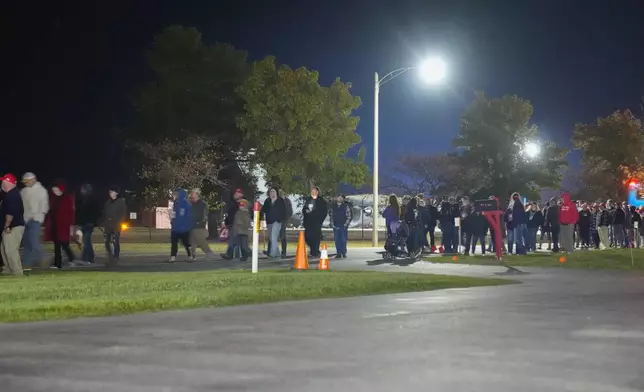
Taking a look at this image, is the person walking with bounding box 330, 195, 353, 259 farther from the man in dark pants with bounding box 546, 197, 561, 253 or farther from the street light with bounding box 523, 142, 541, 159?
the street light with bounding box 523, 142, 541, 159

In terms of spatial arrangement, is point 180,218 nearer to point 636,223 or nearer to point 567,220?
point 567,220

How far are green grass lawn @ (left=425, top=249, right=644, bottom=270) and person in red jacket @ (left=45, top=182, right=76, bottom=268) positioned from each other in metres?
9.40

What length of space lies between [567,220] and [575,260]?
2.27m

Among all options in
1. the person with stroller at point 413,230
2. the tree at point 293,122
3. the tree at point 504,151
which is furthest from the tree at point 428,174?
the person with stroller at point 413,230

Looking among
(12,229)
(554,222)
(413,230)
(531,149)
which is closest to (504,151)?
(531,149)

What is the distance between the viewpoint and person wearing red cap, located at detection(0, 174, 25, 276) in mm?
15703

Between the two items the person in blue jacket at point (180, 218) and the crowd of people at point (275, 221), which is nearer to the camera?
the person in blue jacket at point (180, 218)

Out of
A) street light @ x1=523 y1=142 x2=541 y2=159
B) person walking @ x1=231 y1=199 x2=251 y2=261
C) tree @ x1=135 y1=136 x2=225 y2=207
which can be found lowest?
person walking @ x1=231 y1=199 x2=251 y2=261

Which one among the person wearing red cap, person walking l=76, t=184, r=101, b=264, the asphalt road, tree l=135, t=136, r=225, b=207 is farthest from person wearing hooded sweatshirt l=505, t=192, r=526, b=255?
tree l=135, t=136, r=225, b=207

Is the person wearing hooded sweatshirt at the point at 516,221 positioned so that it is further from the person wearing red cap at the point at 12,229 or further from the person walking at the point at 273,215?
the person wearing red cap at the point at 12,229

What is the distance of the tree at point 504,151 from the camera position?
220 feet

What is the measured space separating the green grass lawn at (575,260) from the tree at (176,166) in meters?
18.8

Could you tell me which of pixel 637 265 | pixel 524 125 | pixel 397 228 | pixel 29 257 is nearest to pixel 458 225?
pixel 397 228

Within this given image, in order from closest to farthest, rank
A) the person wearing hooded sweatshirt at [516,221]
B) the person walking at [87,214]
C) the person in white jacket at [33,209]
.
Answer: the person in white jacket at [33,209] < the person walking at [87,214] < the person wearing hooded sweatshirt at [516,221]
